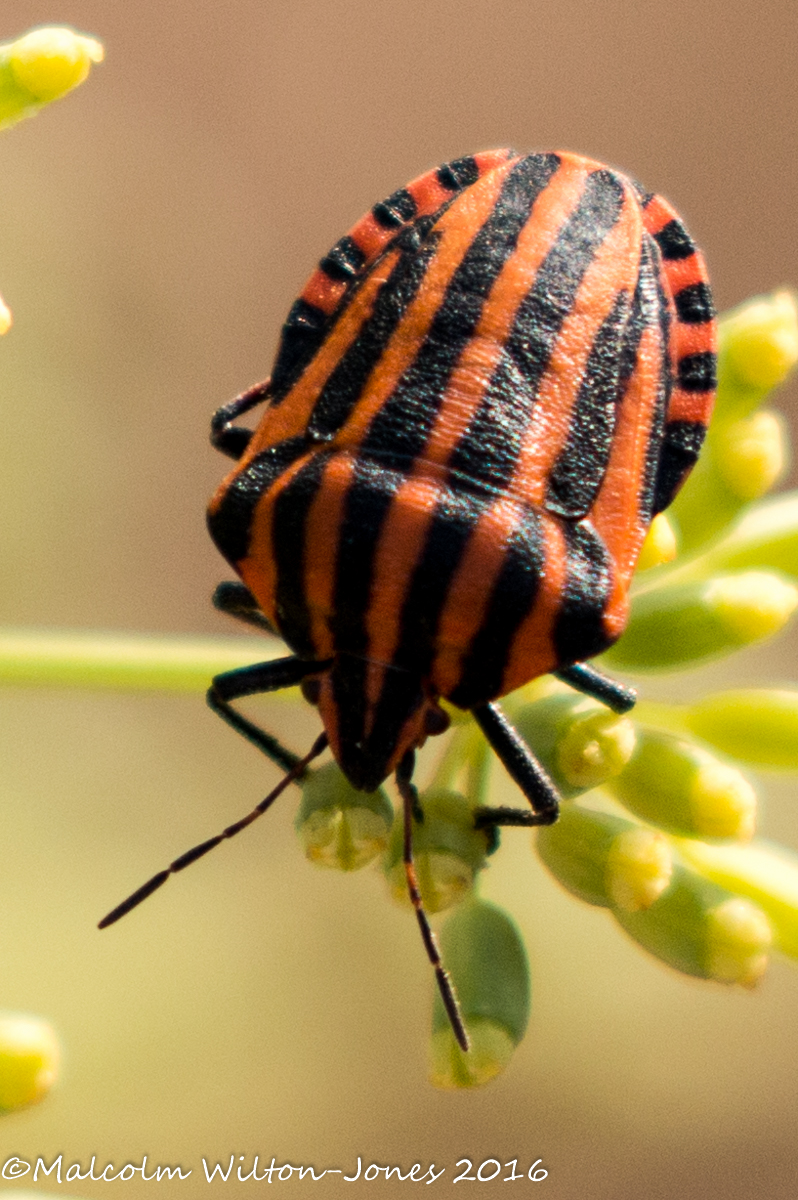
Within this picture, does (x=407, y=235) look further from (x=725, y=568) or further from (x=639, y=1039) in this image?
(x=639, y=1039)

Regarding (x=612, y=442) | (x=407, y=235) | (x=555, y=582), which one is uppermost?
(x=407, y=235)

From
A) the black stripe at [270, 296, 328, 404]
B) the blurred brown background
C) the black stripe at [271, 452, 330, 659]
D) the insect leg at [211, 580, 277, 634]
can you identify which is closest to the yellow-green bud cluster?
the black stripe at [271, 452, 330, 659]

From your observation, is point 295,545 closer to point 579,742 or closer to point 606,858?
point 579,742

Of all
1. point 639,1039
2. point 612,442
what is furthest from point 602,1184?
point 612,442

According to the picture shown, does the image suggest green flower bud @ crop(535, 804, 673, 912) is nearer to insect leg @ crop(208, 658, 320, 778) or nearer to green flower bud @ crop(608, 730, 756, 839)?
green flower bud @ crop(608, 730, 756, 839)

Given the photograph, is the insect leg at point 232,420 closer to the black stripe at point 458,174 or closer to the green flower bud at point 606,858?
the black stripe at point 458,174

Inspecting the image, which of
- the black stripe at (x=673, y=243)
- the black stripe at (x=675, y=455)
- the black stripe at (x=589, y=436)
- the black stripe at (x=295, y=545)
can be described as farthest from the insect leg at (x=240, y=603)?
the black stripe at (x=673, y=243)
